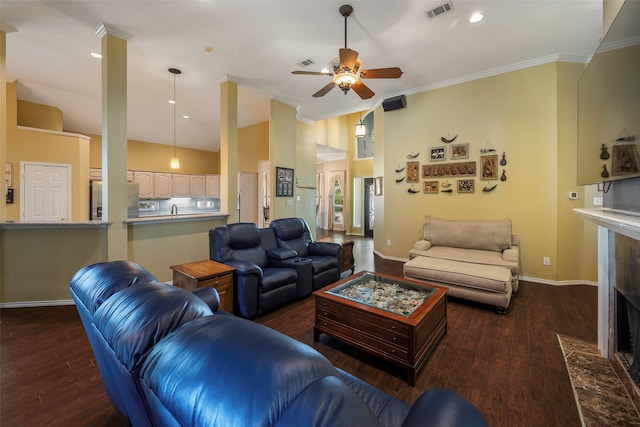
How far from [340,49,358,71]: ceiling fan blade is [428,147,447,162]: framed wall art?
2.67 m

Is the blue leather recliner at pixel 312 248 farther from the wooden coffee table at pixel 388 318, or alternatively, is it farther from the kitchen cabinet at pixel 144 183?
the kitchen cabinet at pixel 144 183

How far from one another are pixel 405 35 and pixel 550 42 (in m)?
1.96

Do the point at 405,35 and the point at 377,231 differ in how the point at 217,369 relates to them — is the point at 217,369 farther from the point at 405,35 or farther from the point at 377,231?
the point at 377,231

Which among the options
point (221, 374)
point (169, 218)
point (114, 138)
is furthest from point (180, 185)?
point (221, 374)

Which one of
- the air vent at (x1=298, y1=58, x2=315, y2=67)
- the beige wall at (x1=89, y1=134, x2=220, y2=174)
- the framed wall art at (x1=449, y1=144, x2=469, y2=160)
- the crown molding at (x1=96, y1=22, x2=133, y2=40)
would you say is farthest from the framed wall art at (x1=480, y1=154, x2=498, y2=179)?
the beige wall at (x1=89, y1=134, x2=220, y2=174)

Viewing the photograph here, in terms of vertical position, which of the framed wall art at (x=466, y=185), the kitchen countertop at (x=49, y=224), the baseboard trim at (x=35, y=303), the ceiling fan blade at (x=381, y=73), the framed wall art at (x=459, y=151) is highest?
the ceiling fan blade at (x=381, y=73)

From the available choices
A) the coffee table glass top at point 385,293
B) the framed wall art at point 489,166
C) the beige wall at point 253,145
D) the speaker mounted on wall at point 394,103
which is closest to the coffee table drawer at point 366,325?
the coffee table glass top at point 385,293

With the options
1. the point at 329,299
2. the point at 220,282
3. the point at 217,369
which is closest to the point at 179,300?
the point at 217,369

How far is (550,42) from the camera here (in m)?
3.45

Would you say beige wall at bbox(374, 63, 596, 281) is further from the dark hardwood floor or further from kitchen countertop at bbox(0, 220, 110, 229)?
kitchen countertop at bbox(0, 220, 110, 229)

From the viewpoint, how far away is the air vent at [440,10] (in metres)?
2.75

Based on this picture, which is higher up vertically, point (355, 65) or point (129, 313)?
point (355, 65)

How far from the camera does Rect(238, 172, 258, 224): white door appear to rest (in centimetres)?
685

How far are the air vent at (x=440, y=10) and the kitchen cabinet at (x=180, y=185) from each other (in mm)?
7280
